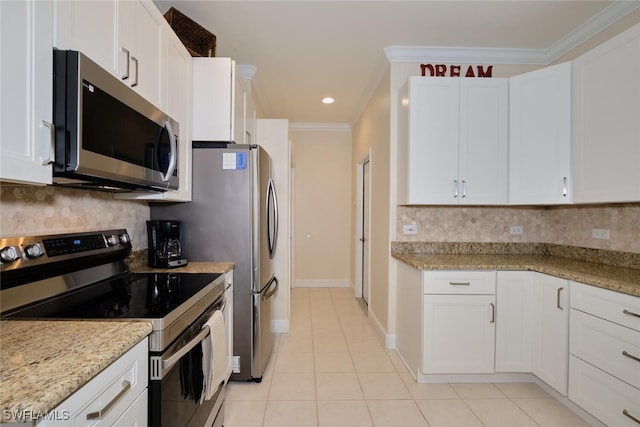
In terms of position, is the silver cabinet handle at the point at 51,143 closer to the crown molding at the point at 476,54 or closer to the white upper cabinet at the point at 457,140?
the white upper cabinet at the point at 457,140

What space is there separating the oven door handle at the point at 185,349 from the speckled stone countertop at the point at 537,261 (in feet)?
4.91

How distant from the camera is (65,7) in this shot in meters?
1.03

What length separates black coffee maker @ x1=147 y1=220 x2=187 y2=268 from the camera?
1932 mm

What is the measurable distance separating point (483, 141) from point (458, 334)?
4.96ft

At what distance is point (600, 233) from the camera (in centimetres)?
233

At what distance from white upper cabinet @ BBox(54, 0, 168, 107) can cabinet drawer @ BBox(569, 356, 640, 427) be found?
2.82 meters

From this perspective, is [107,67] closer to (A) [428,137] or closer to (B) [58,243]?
(B) [58,243]

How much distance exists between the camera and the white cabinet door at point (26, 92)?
0.82 m

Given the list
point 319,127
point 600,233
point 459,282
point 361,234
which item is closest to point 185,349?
point 459,282

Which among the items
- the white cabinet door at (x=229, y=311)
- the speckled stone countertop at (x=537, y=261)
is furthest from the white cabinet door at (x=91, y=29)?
the speckled stone countertop at (x=537, y=261)

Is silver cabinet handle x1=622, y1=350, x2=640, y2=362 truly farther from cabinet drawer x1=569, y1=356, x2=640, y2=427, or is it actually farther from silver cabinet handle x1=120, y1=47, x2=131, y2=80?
silver cabinet handle x1=120, y1=47, x2=131, y2=80

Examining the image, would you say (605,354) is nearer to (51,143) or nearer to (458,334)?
(458,334)

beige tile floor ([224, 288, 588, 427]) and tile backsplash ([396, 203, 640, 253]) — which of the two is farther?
tile backsplash ([396, 203, 640, 253])

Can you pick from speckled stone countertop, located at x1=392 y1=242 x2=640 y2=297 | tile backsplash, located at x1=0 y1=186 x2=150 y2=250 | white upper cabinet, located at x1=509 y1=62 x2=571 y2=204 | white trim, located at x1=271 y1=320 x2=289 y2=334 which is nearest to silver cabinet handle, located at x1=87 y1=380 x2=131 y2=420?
tile backsplash, located at x1=0 y1=186 x2=150 y2=250
